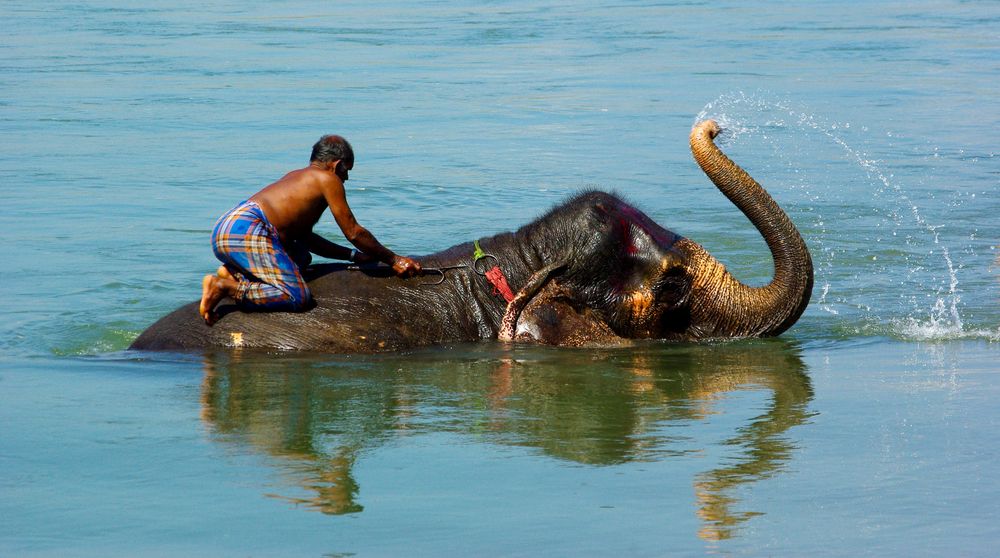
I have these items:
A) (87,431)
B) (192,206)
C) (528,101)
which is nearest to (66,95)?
(528,101)

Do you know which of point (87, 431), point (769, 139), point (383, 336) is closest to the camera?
point (87, 431)

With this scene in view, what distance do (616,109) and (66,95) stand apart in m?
9.01

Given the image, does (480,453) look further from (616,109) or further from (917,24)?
(917,24)

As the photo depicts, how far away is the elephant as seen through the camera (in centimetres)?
1000

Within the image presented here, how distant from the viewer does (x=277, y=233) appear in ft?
32.1

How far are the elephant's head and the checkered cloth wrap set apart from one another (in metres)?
1.55

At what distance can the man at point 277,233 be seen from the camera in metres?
9.63

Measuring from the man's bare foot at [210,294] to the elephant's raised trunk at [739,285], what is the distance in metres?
3.07

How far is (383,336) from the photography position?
33.1 ft

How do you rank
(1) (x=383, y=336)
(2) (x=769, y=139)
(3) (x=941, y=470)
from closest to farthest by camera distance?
(3) (x=941, y=470), (1) (x=383, y=336), (2) (x=769, y=139)

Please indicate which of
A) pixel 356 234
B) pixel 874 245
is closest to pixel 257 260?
pixel 356 234

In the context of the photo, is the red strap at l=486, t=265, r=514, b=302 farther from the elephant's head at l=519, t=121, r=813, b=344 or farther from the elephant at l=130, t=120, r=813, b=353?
the elephant's head at l=519, t=121, r=813, b=344

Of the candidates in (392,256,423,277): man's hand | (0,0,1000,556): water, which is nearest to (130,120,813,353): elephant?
(392,256,423,277): man's hand

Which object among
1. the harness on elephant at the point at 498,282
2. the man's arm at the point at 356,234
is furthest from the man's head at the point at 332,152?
the harness on elephant at the point at 498,282
